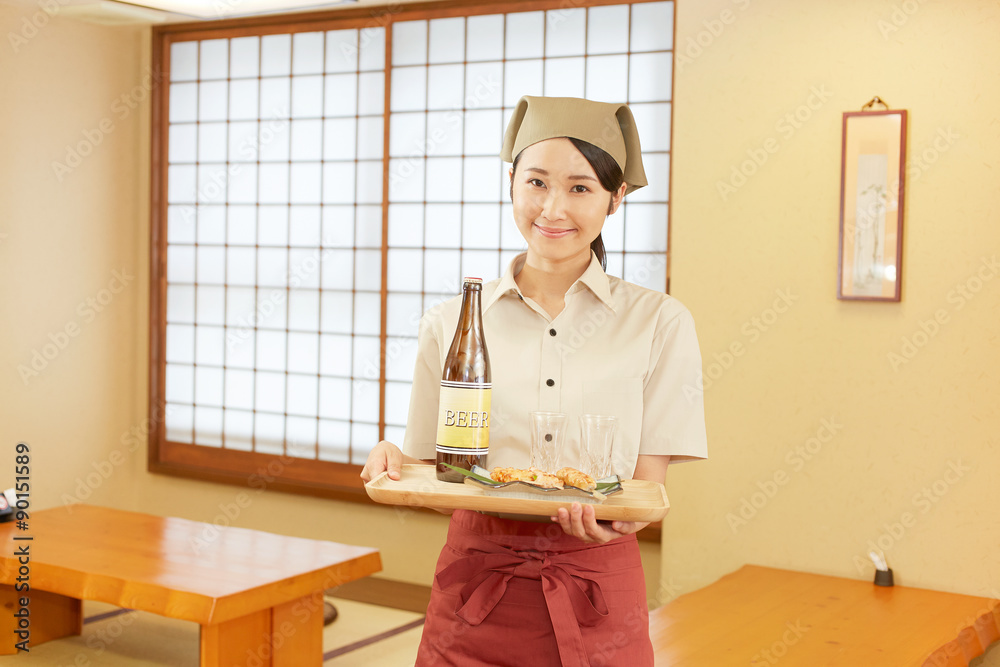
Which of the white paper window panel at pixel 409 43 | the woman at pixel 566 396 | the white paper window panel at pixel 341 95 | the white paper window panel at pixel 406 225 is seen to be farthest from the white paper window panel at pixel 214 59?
the woman at pixel 566 396

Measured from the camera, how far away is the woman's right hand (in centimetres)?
152

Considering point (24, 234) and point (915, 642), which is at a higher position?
point (24, 234)

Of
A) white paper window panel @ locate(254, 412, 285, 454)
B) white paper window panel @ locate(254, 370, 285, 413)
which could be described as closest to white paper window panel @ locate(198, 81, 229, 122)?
white paper window panel @ locate(254, 370, 285, 413)

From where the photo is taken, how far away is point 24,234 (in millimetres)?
4602

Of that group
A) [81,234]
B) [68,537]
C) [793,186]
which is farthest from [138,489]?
[793,186]

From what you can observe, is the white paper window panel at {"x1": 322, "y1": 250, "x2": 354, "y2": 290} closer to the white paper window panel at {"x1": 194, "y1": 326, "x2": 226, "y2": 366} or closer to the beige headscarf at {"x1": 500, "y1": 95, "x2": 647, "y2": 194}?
the white paper window panel at {"x1": 194, "y1": 326, "x2": 226, "y2": 366}

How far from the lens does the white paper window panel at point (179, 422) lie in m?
5.16

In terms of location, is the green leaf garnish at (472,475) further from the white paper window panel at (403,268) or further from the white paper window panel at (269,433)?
the white paper window panel at (269,433)

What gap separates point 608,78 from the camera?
4.03 meters

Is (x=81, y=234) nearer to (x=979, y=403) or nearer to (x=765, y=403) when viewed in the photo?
(x=765, y=403)

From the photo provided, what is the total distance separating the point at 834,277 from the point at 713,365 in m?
Answer: 0.53

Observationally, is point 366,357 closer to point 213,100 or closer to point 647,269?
point 647,269

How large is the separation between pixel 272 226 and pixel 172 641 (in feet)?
6.96

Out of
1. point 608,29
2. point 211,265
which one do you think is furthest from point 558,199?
point 211,265
